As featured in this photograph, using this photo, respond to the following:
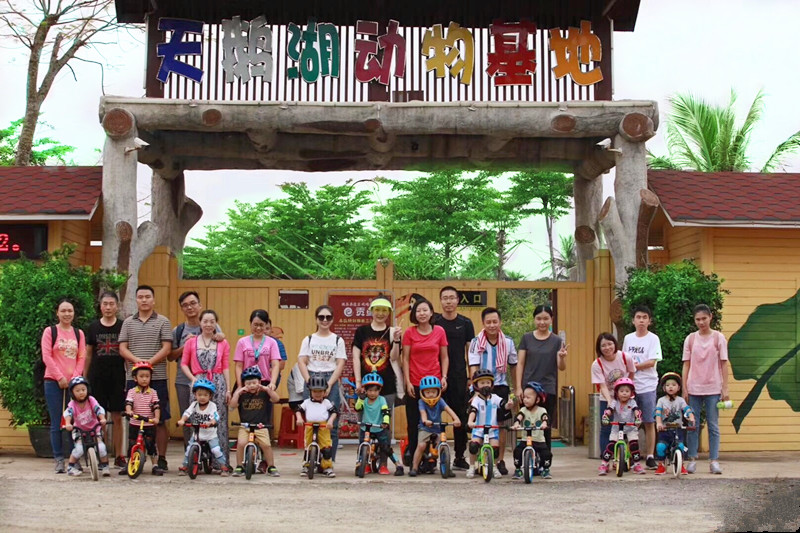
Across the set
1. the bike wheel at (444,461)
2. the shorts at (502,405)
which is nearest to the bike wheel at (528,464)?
the shorts at (502,405)

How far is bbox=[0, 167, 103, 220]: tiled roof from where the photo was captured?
11.6m

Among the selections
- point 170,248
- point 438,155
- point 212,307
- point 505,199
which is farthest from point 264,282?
point 505,199

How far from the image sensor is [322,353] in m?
9.77

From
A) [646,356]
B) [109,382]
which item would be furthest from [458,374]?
[109,382]

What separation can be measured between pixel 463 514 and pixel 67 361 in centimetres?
453

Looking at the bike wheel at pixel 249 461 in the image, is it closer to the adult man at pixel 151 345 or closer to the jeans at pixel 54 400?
the adult man at pixel 151 345

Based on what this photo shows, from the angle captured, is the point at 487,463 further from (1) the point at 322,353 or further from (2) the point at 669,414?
(2) the point at 669,414

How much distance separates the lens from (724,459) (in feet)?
37.8

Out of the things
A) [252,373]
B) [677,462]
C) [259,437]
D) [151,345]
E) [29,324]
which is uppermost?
[29,324]

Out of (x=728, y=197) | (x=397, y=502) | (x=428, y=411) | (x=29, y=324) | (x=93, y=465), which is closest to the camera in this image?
(x=397, y=502)

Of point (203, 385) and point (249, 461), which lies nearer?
point (249, 461)

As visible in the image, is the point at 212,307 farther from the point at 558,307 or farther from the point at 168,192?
the point at 558,307

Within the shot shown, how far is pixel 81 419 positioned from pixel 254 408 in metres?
1.51

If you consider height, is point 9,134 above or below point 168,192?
above
